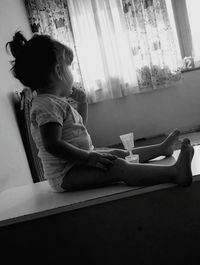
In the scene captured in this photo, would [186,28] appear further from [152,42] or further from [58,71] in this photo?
[58,71]

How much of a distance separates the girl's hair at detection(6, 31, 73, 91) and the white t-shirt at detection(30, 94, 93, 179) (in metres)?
0.07

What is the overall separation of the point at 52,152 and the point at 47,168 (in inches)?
4.9

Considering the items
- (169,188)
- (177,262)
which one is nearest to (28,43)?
(169,188)

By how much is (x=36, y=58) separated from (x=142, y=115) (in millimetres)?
2457

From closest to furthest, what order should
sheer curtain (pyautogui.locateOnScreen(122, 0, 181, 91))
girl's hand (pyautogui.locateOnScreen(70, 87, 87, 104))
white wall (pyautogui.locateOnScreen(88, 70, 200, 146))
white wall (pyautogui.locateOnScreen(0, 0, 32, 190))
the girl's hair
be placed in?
1. the girl's hair
2. girl's hand (pyautogui.locateOnScreen(70, 87, 87, 104))
3. white wall (pyautogui.locateOnScreen(0, 0, 32, 190))
4. sheer curtain (pyautogui.locateOnScreen(122, 0, 181, 91))
5. white wall (pyautogui.locateOnScreen(88, 70, 200, 146))

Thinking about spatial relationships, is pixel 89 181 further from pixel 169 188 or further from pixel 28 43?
pixel 28 43

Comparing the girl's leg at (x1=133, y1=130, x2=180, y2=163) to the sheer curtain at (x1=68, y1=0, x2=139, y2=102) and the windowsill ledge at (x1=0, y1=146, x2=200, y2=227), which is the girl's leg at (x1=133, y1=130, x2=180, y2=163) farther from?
the sheer curtain at (x1=68, y1=0, x2=139, y2=102)

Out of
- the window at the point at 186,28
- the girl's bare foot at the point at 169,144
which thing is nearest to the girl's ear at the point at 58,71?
the girl's bare foot at the point at 169,144

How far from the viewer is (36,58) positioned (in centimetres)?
123

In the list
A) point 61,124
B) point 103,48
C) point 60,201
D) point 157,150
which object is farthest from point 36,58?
point 103,48

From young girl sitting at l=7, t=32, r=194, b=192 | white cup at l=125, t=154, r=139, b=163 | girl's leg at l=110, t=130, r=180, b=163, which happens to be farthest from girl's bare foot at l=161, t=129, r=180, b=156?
young girl sitting at l=7, t=32, r=194, b=192

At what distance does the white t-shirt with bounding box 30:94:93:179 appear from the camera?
1176 mm

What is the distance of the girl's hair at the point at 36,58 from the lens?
123 centimetres

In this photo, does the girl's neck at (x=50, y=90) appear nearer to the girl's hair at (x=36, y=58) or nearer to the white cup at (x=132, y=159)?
the girl's hair at (x=36, y=58)
